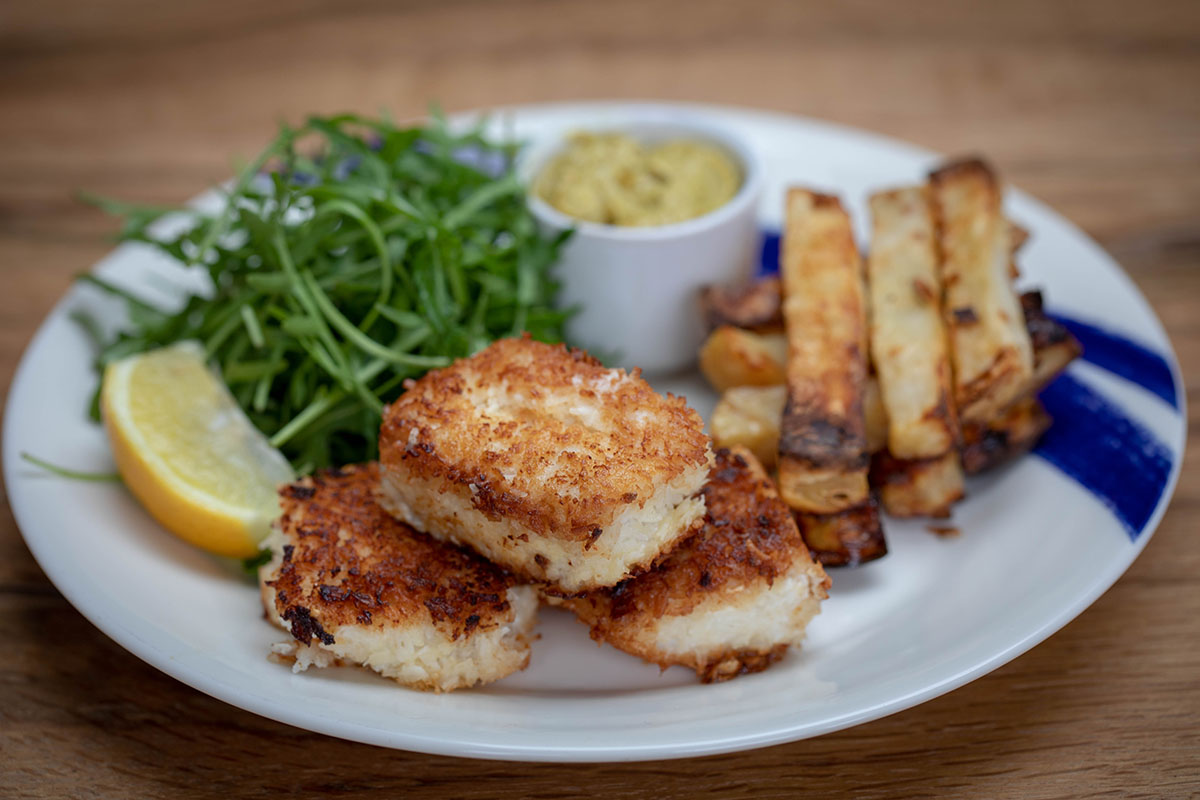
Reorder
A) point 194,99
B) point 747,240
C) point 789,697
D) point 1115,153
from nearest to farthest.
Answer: point 789,697 < point 747,240 < point 1115,153 < point 194,99

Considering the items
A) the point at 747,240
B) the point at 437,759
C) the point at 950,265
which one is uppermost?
the point at 950,265

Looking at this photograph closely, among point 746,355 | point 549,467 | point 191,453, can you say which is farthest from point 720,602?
point 191,453

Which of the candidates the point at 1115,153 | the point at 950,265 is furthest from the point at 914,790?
the point at 1115,153

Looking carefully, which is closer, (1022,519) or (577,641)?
(577,641)

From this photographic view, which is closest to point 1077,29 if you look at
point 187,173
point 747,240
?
point 747,240

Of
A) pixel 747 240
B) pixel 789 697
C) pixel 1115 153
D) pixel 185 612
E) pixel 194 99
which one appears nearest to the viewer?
pixel 789 697

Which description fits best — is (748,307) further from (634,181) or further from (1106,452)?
(1106,452)

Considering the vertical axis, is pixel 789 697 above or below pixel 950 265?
below

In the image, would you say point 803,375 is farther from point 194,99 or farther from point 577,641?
point 194,99
